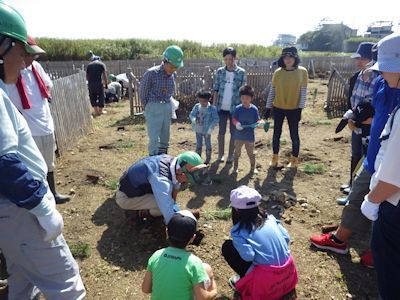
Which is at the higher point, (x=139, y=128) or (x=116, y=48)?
(x=116, y=48)

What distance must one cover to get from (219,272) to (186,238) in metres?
1.14

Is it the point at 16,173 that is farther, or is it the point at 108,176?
the point at 108,176

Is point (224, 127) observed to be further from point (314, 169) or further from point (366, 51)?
point (366, 51)

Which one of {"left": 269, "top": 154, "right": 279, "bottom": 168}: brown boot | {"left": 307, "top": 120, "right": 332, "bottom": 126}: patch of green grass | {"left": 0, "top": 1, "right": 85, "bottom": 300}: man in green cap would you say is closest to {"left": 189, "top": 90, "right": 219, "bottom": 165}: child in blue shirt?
{"left": 269, "top": 154, "right": 279, "bottom": 168}: brown boot

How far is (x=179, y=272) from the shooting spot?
85.0 inches

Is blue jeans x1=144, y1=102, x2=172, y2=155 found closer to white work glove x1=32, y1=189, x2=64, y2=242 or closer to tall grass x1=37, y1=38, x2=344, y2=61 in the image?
white work glove x1=32, y1=189, x2=64, y2=242

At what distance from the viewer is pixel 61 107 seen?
6492 millimetres

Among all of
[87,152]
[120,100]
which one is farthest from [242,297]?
[120,100]

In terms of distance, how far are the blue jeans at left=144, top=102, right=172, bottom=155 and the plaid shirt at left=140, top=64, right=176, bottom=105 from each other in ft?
0.34

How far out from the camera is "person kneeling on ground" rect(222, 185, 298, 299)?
2.53m

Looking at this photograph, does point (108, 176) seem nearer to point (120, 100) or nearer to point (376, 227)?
point (376, 227)

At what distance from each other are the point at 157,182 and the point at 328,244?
1.85 metres

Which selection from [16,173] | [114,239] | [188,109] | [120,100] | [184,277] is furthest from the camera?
[120,100]

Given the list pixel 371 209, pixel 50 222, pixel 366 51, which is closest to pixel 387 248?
pixel 371 209
